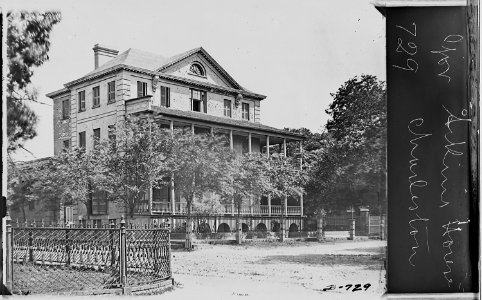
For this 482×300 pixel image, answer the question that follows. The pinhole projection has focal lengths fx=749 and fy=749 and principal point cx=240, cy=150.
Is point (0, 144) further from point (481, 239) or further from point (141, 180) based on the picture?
point (481, 239)

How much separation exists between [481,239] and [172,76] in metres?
4.11

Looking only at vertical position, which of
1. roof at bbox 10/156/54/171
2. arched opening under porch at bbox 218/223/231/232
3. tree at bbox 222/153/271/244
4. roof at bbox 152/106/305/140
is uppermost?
roof at bbox 152/106/305/140

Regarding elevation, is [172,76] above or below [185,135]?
above

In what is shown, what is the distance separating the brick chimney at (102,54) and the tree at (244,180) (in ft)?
6.14

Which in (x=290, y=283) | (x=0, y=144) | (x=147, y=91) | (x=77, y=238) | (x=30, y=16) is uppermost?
(x=30, y=16)

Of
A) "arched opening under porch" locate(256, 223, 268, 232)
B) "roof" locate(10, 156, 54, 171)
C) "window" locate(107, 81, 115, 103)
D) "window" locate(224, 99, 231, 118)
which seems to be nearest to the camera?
"window" locate(107, 81, 115, 103)

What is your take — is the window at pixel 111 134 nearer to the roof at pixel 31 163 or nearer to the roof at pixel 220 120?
the roof at pixel 220 120

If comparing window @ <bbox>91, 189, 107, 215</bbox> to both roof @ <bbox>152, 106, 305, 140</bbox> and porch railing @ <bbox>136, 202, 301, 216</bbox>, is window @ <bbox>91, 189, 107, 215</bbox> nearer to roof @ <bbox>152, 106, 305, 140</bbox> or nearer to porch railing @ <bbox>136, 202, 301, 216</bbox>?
porch railing @ <bbox>136, 202, 301, 216</bbox>

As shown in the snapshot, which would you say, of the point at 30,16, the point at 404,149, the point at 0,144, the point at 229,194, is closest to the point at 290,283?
the point at 229,194

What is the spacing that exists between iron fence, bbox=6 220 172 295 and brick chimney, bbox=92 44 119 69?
6.20 feet

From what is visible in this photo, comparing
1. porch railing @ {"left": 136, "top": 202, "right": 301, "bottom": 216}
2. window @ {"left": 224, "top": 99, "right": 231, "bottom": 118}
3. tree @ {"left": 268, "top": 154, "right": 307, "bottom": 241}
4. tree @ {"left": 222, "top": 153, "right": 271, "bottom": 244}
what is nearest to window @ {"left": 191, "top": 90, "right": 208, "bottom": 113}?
window @ {"left": 224, "top": 99, "right": 231, "bottom": 118}

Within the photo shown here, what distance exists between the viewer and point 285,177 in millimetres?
9062

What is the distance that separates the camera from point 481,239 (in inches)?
345

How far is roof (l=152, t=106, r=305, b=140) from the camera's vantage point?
8.78 metres
